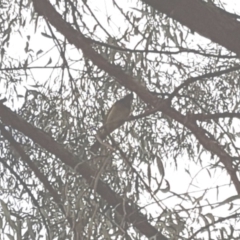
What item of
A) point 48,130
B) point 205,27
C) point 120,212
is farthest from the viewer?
point 48,130

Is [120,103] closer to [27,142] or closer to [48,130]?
[48,130]

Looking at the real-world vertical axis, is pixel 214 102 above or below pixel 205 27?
above

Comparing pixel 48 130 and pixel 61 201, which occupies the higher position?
pixel 48 130

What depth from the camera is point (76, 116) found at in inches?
91.0

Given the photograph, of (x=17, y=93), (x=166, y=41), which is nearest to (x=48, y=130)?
(x=17, y=93)

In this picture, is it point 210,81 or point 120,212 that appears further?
point 210,81

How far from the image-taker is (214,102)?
2.83m

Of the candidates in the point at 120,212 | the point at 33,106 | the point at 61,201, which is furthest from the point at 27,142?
the point at 120,212

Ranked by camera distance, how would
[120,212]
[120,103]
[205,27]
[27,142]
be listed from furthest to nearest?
1. [27,142]
2. [120,103]
3. [120,212]
4. [205,27]

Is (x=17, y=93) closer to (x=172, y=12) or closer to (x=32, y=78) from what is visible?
(x=32, y=78)

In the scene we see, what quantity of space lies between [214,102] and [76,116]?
28.8 inches

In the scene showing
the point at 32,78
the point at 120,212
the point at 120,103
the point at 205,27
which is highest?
the point at 32,78

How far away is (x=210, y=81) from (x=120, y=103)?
82cm

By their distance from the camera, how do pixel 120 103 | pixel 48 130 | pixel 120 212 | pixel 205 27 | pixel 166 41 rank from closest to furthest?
pixel 205 27 → pixel 120 212 → pixel 120 103 → pixel 166 41 → pixel 48 130
